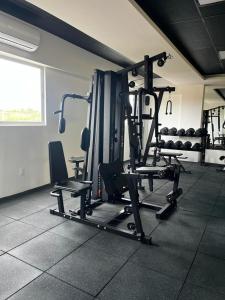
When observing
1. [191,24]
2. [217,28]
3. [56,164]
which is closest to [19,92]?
[56,164]

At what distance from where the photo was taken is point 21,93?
3793 mm

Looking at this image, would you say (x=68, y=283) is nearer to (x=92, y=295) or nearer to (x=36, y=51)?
(x=92, y=295)

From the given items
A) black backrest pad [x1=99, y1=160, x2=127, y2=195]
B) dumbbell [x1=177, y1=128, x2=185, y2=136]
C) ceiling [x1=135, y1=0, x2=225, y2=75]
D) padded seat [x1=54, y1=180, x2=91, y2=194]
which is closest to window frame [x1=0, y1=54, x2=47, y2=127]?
padded seat [x1=54, y1=180, x2=91, y2=194]

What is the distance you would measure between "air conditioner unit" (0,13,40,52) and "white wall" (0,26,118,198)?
16 cm

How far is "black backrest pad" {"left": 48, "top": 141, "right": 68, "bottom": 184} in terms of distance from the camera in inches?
113

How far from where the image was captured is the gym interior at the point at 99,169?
1897mm

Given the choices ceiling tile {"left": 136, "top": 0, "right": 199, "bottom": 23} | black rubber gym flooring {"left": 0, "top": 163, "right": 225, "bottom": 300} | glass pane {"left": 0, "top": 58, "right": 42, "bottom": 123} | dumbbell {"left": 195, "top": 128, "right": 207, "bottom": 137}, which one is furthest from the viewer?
dumbbell {"left": 195, "top": 128, "right": 207, "bottom": 137}

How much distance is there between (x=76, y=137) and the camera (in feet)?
16.1

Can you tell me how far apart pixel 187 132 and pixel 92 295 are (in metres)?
5.69

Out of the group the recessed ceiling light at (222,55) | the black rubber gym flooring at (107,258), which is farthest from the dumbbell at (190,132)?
the black rubber gym flooring at (107,258)

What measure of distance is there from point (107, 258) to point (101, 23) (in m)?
2.61

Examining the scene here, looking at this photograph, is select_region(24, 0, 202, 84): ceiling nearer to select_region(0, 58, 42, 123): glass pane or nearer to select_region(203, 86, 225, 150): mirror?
select_region(0, 58, 42, 123): glass pane

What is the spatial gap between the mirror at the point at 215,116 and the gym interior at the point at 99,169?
2154 mm

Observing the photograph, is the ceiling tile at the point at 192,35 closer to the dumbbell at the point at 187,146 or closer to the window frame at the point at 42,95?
the window frame at the point at 42,95
